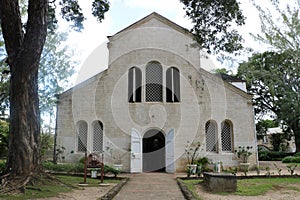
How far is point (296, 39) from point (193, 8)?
503 cm

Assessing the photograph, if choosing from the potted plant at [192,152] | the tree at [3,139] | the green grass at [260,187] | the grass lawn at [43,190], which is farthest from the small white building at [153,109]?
the tree at [3,139]

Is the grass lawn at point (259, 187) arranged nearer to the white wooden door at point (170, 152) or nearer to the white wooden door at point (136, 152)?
the white wooden door at point (170, 152)

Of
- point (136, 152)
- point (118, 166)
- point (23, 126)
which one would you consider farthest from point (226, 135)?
point (23, 126)

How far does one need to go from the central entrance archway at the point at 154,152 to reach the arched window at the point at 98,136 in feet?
9.10

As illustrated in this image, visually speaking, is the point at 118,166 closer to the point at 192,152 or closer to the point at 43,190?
the point at 192,152

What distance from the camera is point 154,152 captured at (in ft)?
59.7

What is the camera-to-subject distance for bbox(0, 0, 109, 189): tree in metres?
8.59

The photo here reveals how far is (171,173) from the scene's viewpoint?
49.8ft

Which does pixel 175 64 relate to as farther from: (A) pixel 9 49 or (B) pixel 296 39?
(A) pixel 9 49

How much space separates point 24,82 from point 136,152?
8.22 meters

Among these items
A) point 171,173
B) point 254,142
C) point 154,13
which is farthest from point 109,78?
point 254,142

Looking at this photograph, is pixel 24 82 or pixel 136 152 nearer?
pixel 24 82

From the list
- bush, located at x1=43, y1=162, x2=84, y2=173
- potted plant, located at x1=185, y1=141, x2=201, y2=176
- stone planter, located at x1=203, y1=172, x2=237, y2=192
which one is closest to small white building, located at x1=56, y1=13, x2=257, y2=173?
potted plant, located at x1=185, y1=141, x2=201, y2=176

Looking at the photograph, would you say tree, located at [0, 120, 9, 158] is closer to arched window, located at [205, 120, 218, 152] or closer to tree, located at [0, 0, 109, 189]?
tree, located at [0, 0, 109, 189]
